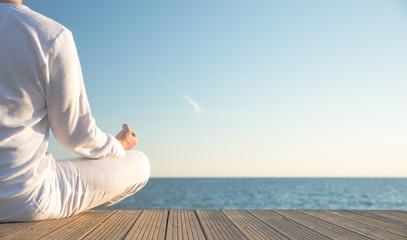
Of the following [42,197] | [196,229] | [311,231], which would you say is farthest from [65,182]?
[311,231]

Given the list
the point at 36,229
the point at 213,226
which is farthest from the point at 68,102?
the point at 213,226

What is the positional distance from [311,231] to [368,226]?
1.36 ft

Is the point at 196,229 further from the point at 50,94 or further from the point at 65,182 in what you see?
the point at 50,94

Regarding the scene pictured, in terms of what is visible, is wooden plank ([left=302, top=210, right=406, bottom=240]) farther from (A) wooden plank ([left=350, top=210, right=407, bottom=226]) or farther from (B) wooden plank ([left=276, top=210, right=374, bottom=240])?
(A) wooden plank ([left=350, top=210, right=407, bottom=226])

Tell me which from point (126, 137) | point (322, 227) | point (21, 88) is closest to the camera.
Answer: point (21, 88)

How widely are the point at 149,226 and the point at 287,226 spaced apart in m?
0.73

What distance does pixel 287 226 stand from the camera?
1679mm

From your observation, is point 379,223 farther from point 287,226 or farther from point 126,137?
point 126,137

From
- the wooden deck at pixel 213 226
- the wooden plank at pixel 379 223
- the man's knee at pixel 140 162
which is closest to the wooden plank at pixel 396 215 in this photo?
the wooden deck at pixel 213 226

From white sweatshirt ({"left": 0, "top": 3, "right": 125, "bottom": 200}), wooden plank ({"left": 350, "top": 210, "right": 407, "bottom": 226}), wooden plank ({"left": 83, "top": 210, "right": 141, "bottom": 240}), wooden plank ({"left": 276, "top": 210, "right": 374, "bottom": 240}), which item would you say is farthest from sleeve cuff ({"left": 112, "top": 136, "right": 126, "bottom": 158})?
wooden plank ({"left": 350, "top": 210, "right": 407, "bottom": 226})

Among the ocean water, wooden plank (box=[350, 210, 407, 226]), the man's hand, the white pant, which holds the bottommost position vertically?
the ocean water

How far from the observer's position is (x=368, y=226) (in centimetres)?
173

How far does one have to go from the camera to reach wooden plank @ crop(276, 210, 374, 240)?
148cm

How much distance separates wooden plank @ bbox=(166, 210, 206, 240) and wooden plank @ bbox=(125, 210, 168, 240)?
35 millimetres
